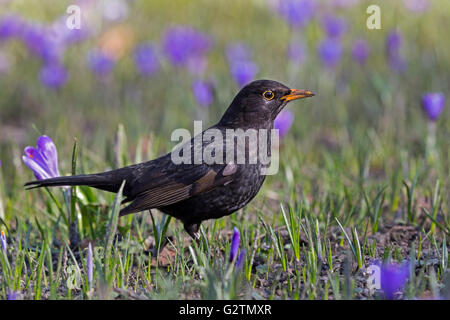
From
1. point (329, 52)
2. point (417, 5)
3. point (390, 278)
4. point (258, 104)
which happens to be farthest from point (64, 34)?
point (390, 278)

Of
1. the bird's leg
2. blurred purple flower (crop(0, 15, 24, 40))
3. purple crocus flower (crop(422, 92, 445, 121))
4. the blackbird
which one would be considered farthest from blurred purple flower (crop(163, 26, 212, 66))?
the bird's leg

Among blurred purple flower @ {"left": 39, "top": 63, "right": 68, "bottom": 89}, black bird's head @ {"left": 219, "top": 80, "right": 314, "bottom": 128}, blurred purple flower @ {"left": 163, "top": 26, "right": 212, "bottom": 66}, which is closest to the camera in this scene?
black bird's head @ {"left": 219, "top": 80, "right": 314, "bottom": 128}

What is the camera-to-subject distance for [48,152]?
415 centimetres

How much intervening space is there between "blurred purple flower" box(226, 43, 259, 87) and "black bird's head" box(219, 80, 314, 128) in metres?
1.68

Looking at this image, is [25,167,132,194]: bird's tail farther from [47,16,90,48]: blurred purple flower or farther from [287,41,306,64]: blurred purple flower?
[47,16,90,48]: blurred purple flower

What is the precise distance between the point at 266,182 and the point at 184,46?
8.79ft

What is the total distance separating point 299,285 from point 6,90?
5194mm

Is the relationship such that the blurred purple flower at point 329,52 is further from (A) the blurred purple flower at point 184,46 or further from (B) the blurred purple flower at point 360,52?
(A) the blurred purple flower at point 184,46

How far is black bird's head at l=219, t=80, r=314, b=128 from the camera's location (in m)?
4.36

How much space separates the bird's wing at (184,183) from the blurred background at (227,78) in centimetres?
95

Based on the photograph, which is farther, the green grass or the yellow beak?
the yellow beak

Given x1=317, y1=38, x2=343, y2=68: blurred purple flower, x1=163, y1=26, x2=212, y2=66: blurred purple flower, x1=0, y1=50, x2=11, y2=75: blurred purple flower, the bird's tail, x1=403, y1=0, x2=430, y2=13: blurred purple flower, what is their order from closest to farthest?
the bird's tail, x1=317, y1=38, x2=343, y2=68: blurred purple flower, x1=163, y1=26, x2=212, y2=66: blurred purple flower, x1=0, y1=50, x2=11, y2=75: blurred purple flower, x1=403, y1=0, x2=430, y2=13: blurred purple flower

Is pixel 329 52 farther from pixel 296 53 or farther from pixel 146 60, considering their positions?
pixel 146 60
